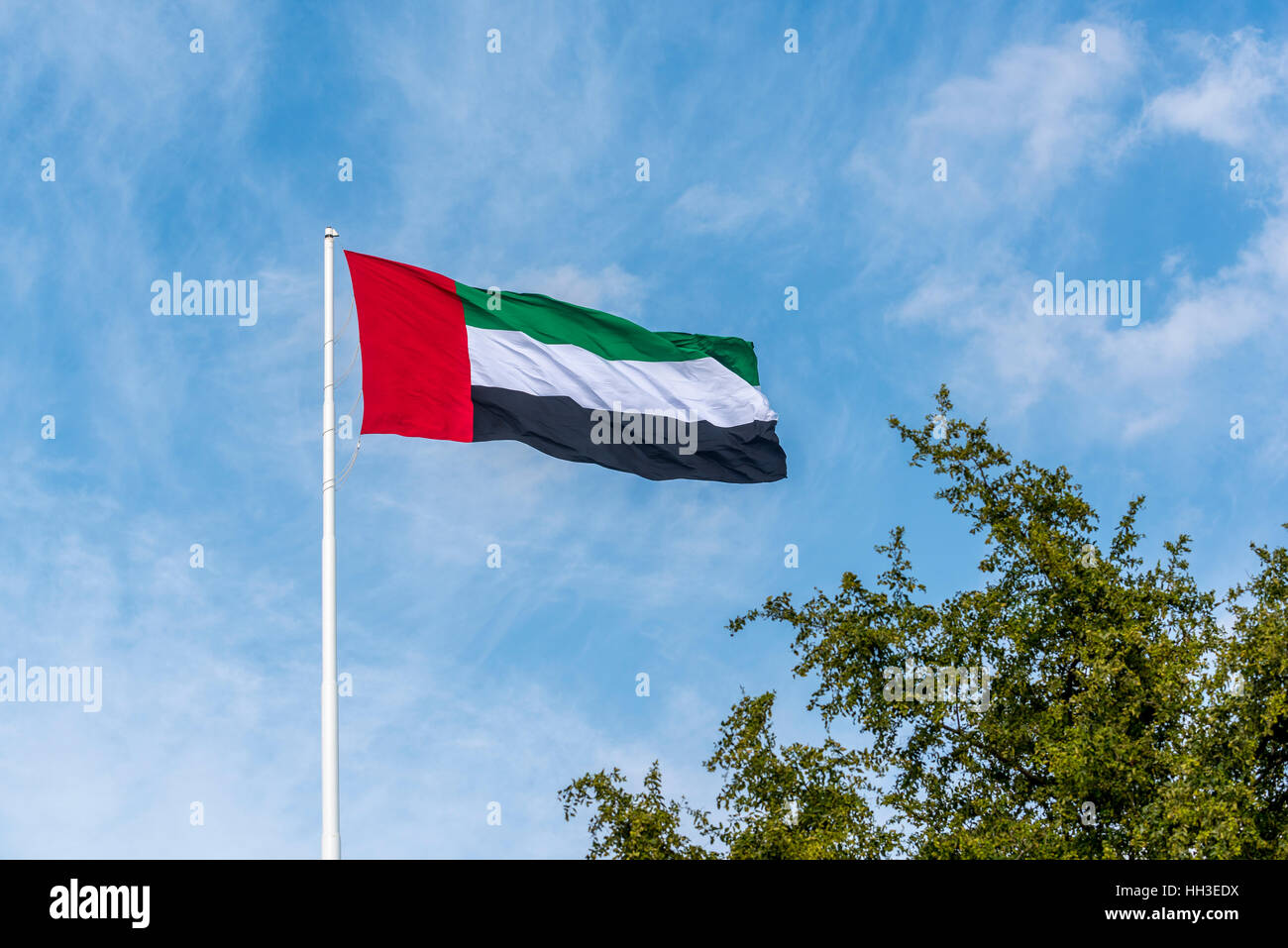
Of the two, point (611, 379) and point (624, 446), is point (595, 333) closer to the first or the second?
point (611, 379)

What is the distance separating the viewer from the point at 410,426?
45.1ft

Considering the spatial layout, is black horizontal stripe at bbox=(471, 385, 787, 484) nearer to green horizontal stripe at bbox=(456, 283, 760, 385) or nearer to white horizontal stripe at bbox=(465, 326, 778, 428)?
white horizontal stripe at bbox=(465, 326, 778, 428)

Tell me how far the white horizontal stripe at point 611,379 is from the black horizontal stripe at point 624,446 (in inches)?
5.7

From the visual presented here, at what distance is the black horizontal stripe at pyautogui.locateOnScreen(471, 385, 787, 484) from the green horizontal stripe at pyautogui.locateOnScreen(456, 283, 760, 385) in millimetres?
905

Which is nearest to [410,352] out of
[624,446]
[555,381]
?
[555,381]

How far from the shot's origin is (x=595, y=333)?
16.5 metres

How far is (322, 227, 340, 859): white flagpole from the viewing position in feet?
36.3

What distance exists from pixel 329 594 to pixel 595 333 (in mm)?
5783

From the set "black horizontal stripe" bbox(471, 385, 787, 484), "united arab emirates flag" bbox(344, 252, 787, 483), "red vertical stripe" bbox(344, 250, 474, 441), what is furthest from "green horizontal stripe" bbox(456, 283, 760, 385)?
"black horizontal stripe" bbox(471, 385, 787, 484)

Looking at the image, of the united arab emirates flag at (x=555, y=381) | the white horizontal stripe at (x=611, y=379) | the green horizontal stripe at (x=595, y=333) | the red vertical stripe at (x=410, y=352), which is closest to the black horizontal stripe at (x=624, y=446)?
the united arab emirates flag at (x=555, y=381)

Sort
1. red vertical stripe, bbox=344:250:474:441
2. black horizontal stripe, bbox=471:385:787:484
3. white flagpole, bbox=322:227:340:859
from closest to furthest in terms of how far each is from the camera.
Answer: white flagpole, bbox=322:227:340:859 < red vertical stripe, bbox=344:250:474:441 < black horizontal stripe, bbox=471:385:787:484

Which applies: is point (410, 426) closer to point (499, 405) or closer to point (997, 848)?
point (499, 405)
